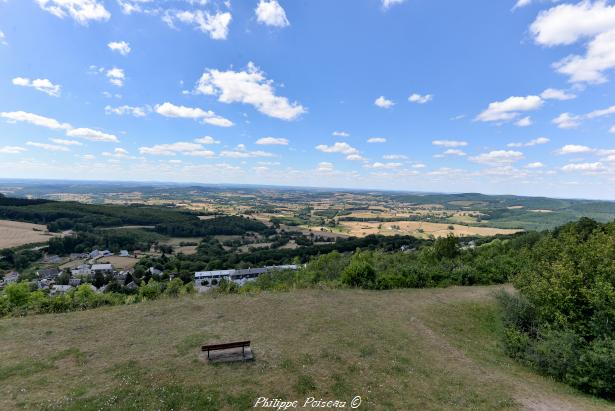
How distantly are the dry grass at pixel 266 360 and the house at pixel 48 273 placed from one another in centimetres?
3854

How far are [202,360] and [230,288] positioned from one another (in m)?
8.05

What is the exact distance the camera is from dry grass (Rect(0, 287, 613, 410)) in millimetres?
7660

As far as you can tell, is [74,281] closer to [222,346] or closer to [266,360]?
[222,346]

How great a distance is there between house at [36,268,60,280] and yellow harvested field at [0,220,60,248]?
13087mm

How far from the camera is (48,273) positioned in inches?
1709

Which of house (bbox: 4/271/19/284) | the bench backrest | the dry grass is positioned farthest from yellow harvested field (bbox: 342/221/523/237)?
the bench backrest

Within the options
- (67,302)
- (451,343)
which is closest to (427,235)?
(451,343)

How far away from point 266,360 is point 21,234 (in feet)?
242

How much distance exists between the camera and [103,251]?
195 feet

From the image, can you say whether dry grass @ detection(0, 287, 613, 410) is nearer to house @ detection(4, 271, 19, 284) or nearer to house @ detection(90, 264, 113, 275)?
house @ detection(4, 271, 19, 284)

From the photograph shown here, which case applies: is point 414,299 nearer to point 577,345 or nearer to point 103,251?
point 577,345

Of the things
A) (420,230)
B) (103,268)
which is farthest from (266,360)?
(420,230)

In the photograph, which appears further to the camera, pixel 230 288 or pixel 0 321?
pixel 230 288

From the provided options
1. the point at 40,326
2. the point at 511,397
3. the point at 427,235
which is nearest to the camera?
the point at 511,397
